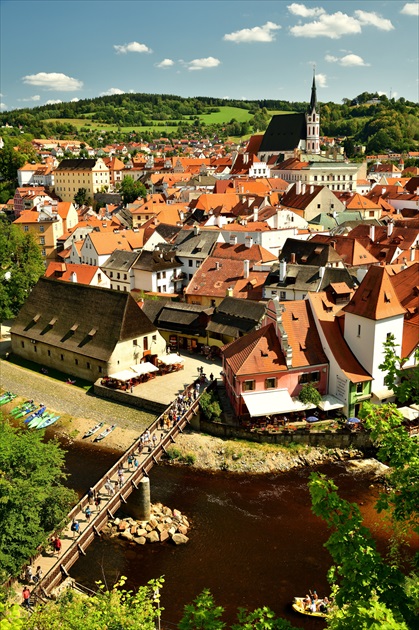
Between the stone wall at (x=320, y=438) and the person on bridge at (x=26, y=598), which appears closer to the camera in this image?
the person on bridge at (x=26, y=598)

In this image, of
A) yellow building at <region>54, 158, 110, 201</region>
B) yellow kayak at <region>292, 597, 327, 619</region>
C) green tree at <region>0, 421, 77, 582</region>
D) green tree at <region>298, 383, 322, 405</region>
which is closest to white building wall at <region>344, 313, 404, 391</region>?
→ green tree at <region>298, 383, 322, 405</region>

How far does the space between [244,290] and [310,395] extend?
56.3ft

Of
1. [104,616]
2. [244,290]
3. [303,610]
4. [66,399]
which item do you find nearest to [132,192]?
[244,290]

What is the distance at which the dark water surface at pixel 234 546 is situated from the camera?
23.8 metres

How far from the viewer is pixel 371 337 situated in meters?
34.9

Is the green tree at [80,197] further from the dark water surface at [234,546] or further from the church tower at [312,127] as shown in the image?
the dark water surface at [234,546]

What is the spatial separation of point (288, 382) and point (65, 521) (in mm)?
16448

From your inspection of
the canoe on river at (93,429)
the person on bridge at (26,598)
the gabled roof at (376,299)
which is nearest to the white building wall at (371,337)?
the gabled roof at (376,299)

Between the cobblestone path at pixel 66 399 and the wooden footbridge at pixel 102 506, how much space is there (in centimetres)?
401

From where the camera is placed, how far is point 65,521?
79.6 ft

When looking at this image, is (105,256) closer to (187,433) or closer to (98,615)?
(187,433)

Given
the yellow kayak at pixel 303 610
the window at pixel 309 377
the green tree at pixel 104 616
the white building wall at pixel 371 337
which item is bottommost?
the yellow kayak at pixel 303 610

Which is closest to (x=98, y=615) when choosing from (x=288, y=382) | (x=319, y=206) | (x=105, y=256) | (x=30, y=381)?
(x=288, y=382)

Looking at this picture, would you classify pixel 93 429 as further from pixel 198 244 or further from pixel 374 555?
pixel 198 244
